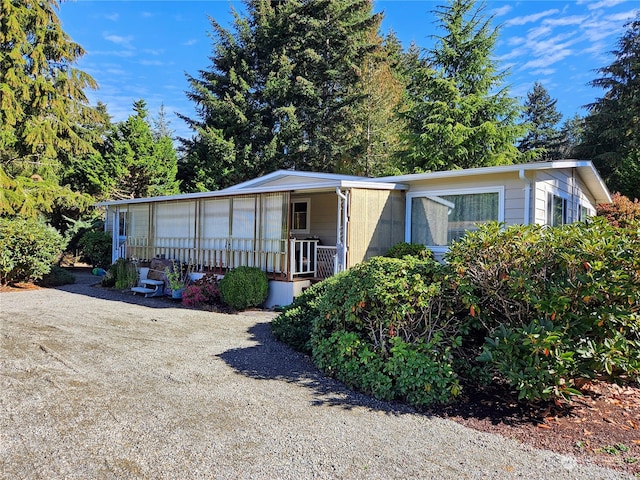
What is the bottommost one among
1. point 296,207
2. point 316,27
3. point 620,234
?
point 620,234

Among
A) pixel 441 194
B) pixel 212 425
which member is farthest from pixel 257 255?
pixel 212 425

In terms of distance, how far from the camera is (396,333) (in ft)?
14.0

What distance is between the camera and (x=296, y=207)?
40.7 feet

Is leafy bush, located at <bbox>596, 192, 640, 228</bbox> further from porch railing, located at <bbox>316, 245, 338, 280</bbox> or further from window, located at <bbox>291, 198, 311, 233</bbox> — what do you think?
window, located at <bbox>291, 198, 311, 233</bbox>

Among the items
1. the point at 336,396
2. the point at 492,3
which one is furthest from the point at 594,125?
the point at 336,396

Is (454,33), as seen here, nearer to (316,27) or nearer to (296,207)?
(316,27)

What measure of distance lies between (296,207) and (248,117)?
11425 mm

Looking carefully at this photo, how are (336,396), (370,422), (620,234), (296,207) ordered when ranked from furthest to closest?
(296,207) → (336,396) → (620,234) → (370,422)

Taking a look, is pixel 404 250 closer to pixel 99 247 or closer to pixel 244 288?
pixel 244 288

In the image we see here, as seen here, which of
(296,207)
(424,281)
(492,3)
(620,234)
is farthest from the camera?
(492,3)

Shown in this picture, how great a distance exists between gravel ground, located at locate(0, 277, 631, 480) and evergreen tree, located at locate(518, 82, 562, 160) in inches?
1369

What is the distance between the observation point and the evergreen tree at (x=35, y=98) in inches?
509

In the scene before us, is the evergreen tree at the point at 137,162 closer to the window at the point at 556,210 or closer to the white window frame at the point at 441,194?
the white window frame at the point at 441,194

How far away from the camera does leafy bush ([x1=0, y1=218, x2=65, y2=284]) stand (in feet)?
36.7
